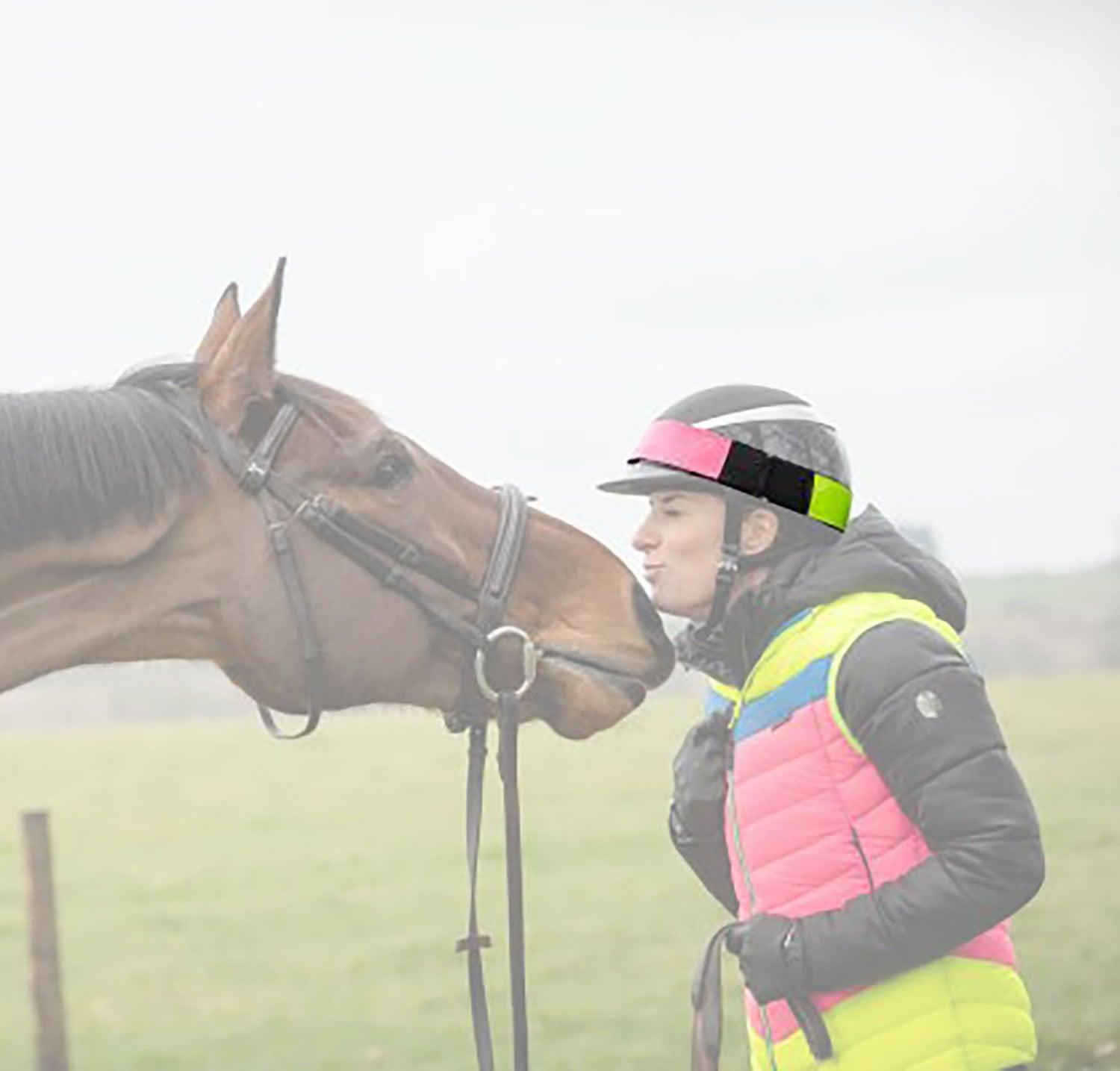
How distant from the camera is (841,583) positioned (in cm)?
312

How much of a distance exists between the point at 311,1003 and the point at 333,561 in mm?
9397

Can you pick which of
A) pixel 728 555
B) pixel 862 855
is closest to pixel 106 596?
pixel 728 555

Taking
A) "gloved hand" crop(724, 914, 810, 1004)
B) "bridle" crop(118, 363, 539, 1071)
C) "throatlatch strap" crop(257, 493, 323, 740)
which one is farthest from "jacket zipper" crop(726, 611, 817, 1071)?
"throatlatch strap" crop(257, 493, 323, 740)

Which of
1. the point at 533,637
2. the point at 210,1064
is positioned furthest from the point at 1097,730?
the point at 533,637

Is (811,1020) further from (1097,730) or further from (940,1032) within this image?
(1097,730)

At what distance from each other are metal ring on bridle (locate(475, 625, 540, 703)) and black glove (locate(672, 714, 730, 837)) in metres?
0.30

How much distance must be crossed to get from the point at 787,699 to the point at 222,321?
1.25 meters

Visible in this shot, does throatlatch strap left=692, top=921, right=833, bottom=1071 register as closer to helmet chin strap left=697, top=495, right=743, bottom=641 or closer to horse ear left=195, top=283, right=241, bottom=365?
helmet chin strap left=697, top=495, right=743, bottom=641

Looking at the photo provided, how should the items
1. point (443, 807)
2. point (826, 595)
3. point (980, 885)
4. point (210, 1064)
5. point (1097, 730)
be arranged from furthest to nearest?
point (1097, 730) → point (443, 807) → point (210, 1064) → point (826, 595) → point (980, 885)

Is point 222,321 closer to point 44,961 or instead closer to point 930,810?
point 930,810

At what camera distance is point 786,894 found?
3.09m

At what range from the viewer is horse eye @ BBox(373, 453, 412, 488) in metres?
3.53

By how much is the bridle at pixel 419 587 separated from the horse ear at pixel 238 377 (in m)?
0.03

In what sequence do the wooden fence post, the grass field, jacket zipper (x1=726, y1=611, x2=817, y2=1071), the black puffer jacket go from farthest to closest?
1. the grass field
2. the wooden fence post
3. jacket zipper (x1=726, y1=611, x2=817, y2=1071)
4. the black puffer jacket
